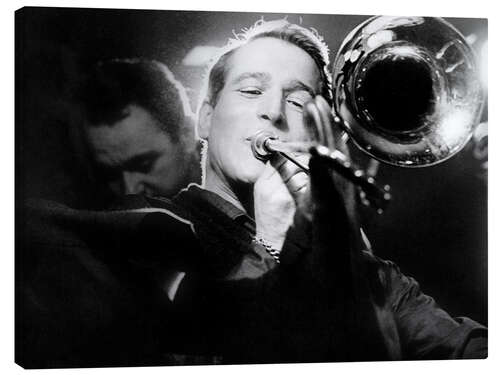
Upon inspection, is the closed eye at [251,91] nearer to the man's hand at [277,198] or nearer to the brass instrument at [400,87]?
the brass instrument at [400,87]

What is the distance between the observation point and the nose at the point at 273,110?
16.2 feet

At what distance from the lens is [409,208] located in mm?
5148

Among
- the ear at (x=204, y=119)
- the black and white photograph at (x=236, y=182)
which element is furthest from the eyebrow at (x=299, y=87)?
the ear at (x=204, y=119)

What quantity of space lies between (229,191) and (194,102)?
1.58 feet

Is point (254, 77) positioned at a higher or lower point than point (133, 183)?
higher

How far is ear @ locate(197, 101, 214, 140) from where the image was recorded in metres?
4.92

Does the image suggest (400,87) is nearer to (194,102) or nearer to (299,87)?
(299,87)

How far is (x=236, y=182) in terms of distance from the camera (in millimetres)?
4934

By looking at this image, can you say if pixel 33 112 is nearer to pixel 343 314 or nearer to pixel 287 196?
pixel 287 196

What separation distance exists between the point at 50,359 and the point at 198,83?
155 centimetres

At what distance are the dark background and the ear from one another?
65mm

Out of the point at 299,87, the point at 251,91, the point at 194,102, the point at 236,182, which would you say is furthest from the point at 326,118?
the point at 194,102

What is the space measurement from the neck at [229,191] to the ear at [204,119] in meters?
0.16

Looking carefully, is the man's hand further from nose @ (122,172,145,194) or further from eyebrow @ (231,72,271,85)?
nose @ (122,172,145,194)
